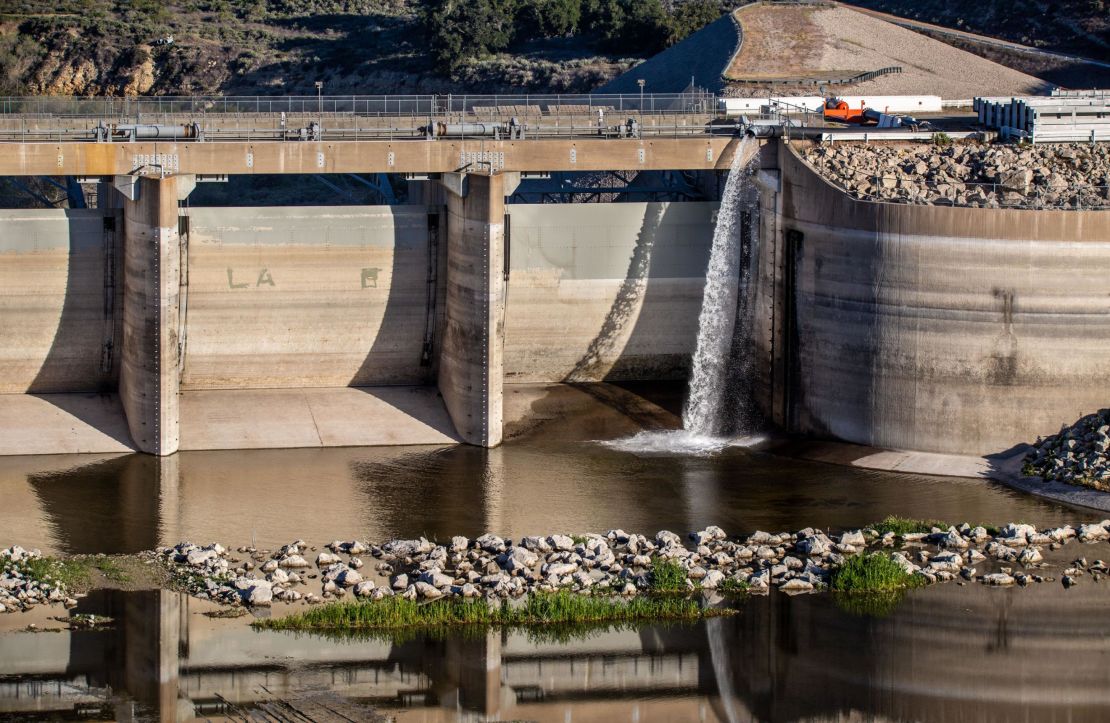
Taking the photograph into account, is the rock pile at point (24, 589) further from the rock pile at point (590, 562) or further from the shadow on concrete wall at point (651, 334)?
the shadow on concrete wall at point (651, 334)

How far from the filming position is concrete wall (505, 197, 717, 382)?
56.5 m

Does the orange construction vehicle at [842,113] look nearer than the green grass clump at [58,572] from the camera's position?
No

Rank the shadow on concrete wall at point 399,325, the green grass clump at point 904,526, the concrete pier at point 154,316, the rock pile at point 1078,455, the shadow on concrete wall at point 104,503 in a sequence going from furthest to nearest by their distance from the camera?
the shadow on concrete wall at point 399,325
the concrete pier at point 154,316
the rock pile at point 1078,455
the green grass clump at point 904,526
the shadow on concrete wall at point 104,503

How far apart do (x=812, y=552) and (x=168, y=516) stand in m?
15.1

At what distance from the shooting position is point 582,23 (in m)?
101

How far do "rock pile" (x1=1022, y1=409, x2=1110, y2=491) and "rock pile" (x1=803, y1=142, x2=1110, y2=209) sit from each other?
587cm

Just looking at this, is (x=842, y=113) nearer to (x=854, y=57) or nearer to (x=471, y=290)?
(x=854, y=57)

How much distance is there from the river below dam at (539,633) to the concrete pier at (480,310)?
2167 mm

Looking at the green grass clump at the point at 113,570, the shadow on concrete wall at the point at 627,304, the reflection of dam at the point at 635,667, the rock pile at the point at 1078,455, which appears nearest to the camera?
the reflection of dam at the point at 635,667

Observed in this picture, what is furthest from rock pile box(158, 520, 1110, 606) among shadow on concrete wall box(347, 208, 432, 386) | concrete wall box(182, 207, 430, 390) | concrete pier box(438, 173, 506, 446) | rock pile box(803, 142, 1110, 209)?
shadow on concrete wall box(347, 208, 432, 386)

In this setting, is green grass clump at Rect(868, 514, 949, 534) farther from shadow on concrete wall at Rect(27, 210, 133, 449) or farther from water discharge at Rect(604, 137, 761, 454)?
shadow on concrete wall at Rect(27, 210, 133, 449)

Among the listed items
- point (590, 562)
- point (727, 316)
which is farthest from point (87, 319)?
point (590, 562)

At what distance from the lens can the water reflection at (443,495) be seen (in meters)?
45.0

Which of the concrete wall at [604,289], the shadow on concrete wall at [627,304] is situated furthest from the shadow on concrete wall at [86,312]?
the shadow on concrete wall at [627,304]
